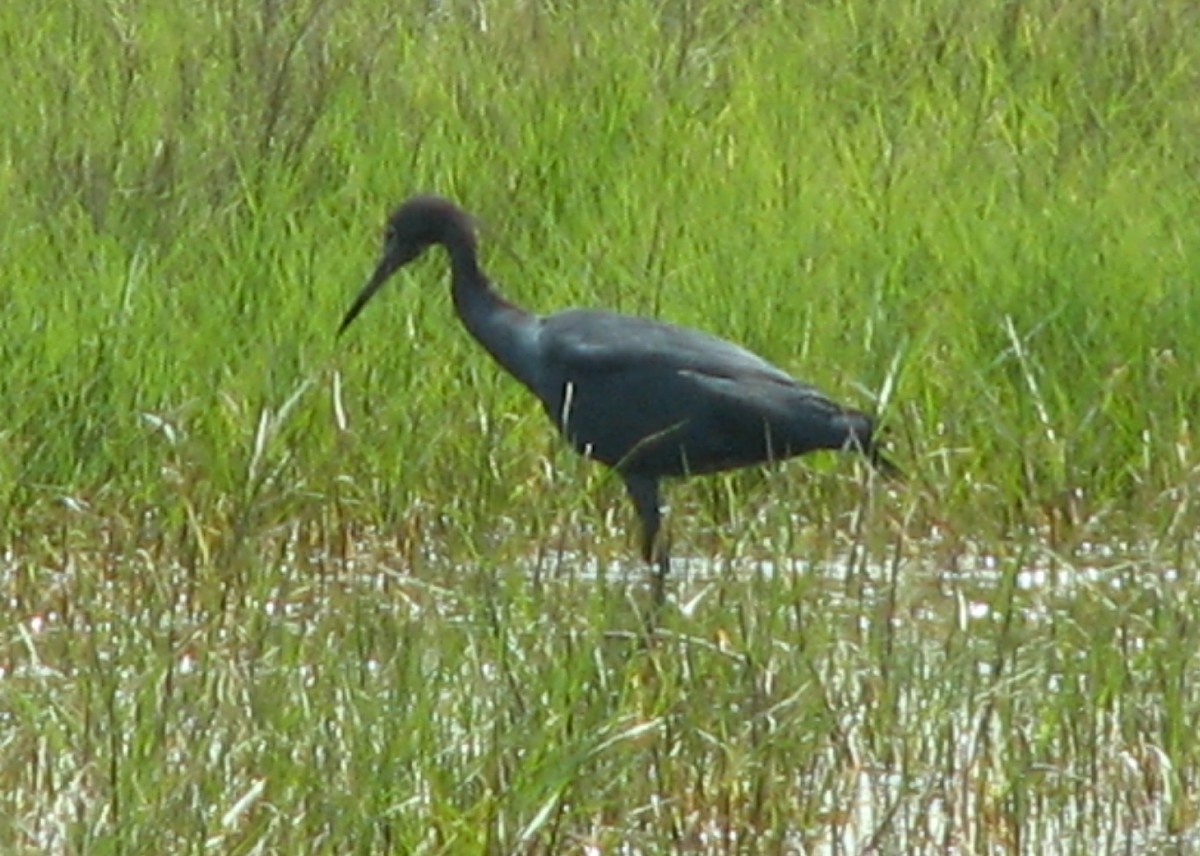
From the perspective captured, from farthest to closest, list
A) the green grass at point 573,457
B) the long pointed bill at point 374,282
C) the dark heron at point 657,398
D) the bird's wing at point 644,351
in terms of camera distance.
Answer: the long pointed bill at point 374,282, the bird's wing at point 644,351, the dark heron at point 657,398, the green grass at point 573,457

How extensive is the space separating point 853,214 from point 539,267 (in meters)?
0.68

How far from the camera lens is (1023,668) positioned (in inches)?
193

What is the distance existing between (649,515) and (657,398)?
0.32 m

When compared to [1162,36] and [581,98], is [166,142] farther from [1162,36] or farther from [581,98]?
[1162,36]

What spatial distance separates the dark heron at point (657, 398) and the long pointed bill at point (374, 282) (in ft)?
1.14

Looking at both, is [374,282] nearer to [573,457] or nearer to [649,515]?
[649,515]

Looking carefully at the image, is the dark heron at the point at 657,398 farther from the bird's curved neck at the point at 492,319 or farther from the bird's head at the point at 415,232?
the bird's head at the point at 415,232

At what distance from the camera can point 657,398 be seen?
6418 mm

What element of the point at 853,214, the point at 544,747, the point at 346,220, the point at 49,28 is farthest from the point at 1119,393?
the point at 49,28

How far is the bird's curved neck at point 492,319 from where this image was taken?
6605mm

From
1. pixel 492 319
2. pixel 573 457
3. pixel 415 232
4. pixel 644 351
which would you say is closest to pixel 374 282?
pixel 415 232

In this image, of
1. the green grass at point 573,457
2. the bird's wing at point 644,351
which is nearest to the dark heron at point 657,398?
the bird's wing at point 644,351

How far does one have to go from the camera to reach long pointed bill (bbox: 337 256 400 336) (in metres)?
6.95

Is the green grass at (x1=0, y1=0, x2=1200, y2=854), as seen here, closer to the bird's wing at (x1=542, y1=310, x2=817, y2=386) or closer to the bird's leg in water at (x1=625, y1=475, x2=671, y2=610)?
the bird's leg in water at (x1=625, y1=475, x2=671, y2=610)
